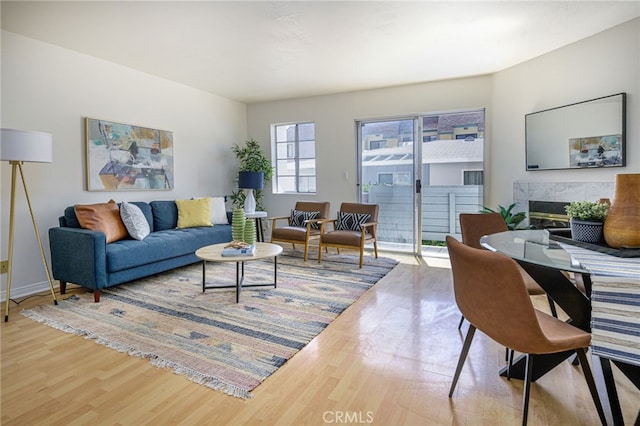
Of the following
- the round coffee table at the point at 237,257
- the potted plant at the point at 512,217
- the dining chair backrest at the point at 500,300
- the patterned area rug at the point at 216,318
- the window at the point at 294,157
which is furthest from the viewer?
the window at the point at 294,157

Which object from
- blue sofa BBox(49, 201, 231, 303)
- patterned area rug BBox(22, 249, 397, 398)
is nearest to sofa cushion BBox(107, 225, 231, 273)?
blue sofa BBox(49, 201, 231, 303)

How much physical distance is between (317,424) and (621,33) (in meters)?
4.15

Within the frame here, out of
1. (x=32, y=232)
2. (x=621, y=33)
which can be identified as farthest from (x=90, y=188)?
(x=621, y=33)

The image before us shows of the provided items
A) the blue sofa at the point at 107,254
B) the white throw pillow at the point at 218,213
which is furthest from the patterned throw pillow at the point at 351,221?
the blue sofa at the point at 107,254

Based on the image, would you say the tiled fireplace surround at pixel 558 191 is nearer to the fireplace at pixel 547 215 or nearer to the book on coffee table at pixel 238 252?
the fireplace at pixel 547 215

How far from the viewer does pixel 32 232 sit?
3.35m

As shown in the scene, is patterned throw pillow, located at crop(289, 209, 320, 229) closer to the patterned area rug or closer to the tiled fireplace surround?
the patterned area rug

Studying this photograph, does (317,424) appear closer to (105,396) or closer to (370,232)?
(105,396)

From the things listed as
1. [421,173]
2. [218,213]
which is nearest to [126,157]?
[218,213]

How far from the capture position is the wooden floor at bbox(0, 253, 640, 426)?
1.56 meters

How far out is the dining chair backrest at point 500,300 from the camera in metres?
1.31

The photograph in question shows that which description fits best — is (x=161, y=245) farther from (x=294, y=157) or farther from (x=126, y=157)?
(x=294, y=157)

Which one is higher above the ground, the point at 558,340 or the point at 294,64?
the point at 294,64

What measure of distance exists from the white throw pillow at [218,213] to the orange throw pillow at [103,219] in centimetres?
126
